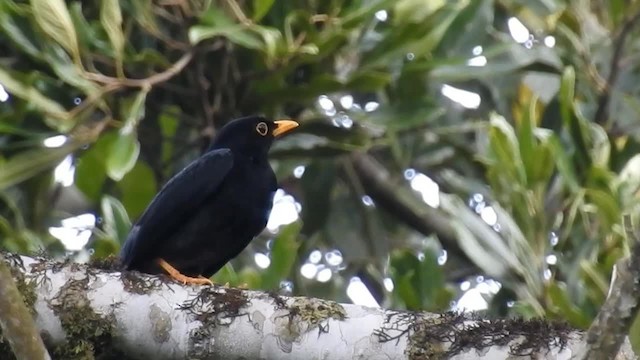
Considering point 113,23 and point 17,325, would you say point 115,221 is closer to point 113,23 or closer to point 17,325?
point 113,23

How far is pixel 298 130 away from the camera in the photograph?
639cm

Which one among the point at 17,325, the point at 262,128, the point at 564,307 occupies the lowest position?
the point at 564,307

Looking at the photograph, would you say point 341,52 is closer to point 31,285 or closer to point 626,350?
point 31,285

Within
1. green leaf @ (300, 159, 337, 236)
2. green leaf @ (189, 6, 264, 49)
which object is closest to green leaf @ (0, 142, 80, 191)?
green leaf @ (189, 6, 264, 49)

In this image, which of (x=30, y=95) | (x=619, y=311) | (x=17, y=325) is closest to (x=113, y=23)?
(x=30, y=95)

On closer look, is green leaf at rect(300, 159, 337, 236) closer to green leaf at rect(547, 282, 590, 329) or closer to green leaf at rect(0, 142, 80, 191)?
green leaf at rect(0, 142, 80, 191)

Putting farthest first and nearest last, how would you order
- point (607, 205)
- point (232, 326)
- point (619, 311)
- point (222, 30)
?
point (222, 30) < point (607, 205) < point (232, 326) < point (619, 311)

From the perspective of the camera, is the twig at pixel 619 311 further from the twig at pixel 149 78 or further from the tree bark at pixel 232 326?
the twig at pixel 149 78

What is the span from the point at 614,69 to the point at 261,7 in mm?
1961

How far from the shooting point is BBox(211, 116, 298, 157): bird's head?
564 centimetres

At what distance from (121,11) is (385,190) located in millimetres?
1868

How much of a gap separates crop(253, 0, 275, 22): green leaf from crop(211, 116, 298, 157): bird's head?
17.2 inches

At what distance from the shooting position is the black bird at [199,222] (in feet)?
17.0

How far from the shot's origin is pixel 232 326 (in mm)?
3701
